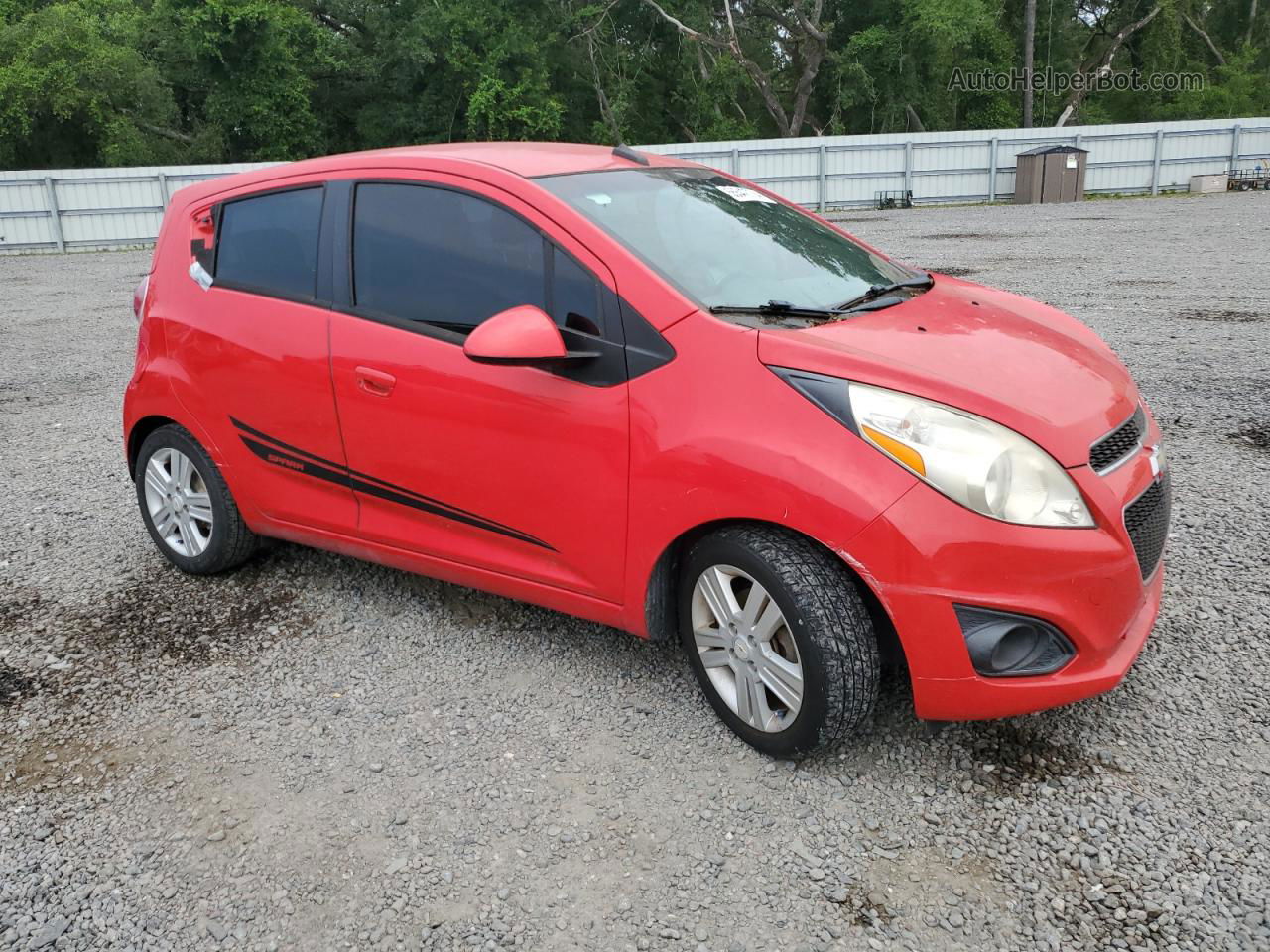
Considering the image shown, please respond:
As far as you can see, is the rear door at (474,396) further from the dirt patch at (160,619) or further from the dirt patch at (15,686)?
the dirt patch at (15,686)

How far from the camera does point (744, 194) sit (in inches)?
155

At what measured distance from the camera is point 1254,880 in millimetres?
2422

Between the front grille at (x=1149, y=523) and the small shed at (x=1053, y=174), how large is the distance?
2780 cm

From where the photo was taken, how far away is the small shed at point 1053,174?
27.9 meters

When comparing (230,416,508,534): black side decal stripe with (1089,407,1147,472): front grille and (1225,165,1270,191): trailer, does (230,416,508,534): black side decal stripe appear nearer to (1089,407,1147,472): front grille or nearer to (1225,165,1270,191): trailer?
(1089,407,1147,472): front grille

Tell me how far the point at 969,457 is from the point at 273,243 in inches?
107

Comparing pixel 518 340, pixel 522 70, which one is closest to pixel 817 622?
pixel 518 340

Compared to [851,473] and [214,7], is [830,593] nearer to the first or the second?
[851,473]

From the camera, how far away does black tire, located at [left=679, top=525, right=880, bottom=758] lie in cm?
272

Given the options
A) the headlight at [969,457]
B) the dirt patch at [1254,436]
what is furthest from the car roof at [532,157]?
the dirt patch at [1254,436]

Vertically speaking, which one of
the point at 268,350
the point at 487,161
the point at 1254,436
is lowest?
the point at 1254,436

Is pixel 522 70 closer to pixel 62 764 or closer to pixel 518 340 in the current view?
pixel 518 340

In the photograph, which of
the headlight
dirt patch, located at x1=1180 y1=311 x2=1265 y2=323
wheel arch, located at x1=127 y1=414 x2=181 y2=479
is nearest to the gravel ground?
wheel arch, located at x1=127 y1=414 x2=181 y2=479

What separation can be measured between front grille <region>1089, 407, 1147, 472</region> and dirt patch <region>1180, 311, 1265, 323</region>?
7063 millimetres
